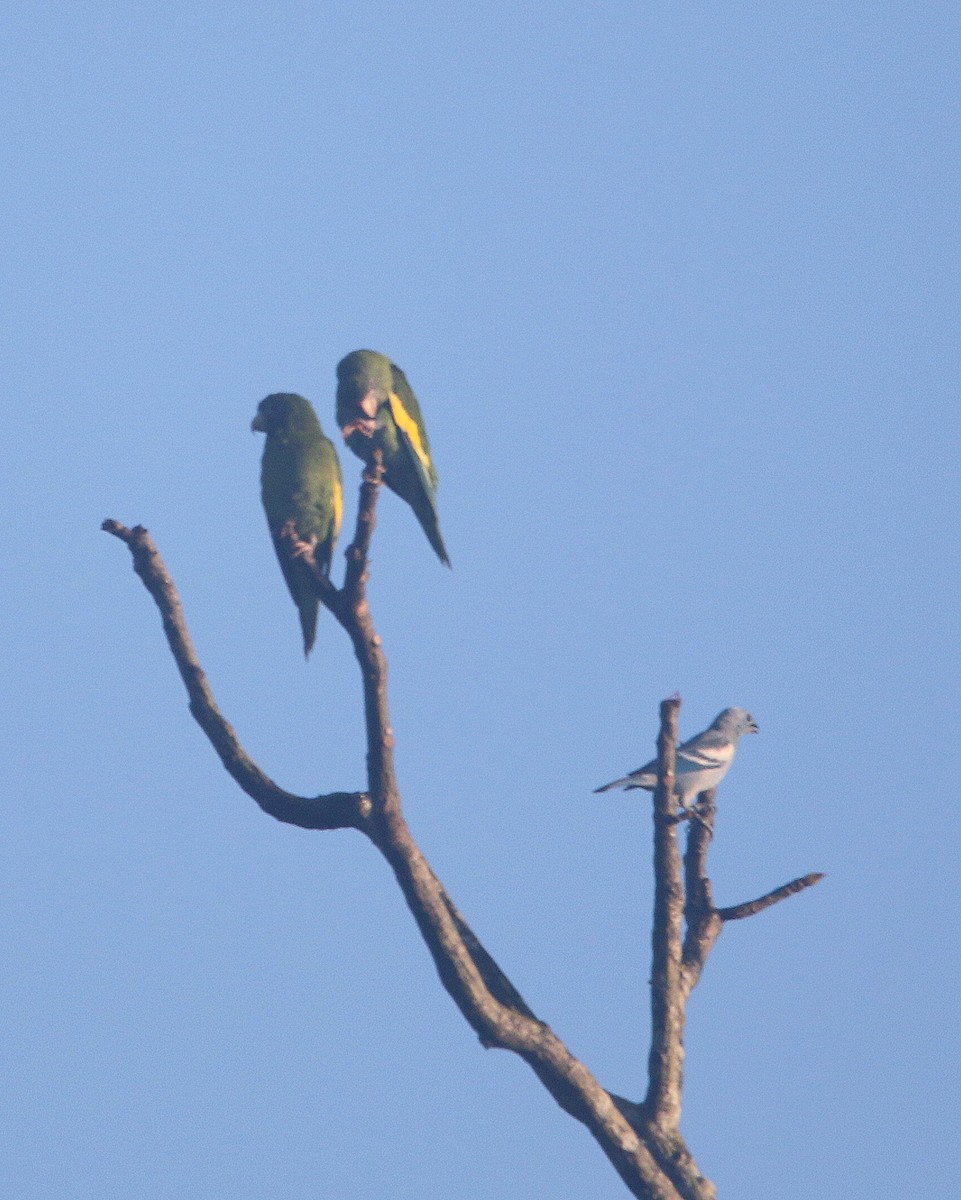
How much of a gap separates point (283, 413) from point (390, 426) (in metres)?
0.67

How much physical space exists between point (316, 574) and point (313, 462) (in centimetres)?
302

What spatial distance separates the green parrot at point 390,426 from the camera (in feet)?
29.8

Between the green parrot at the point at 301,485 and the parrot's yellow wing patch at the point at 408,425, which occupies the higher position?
the parrot's yellow wing patch at the point at 408,425

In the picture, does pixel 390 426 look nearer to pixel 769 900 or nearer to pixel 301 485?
pixel 301 485

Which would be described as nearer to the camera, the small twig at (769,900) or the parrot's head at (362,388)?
the small twig at (769,900)

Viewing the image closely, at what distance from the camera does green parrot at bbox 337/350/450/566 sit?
9070mm

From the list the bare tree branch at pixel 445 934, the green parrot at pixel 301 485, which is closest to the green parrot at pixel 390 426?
the green parrot at pixel 301 485

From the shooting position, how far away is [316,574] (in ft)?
Result: 19.0

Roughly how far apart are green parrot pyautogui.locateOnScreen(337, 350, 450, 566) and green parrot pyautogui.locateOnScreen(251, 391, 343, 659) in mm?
259

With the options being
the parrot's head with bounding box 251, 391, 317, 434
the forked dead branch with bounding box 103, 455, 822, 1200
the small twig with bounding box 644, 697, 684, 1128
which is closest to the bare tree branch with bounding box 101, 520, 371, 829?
the forked dead branch with bounding box 103, 455, 822, 1200

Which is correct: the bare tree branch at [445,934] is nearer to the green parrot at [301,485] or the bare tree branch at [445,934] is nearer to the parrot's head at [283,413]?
the green parrot at [301,485]

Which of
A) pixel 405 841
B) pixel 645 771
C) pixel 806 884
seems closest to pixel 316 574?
pixel 405 841

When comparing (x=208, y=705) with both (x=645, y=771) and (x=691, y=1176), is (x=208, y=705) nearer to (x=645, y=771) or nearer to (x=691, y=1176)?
(x=691, y=1176)

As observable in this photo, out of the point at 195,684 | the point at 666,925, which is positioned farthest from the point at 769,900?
the point at 195,684
